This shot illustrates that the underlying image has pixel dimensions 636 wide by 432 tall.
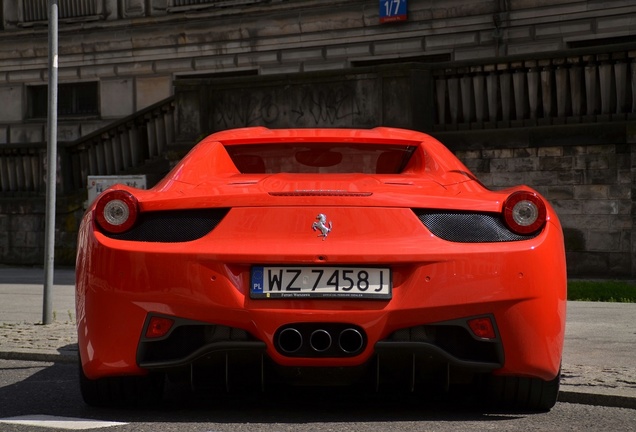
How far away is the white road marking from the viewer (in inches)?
227

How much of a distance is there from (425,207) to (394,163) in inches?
48.3

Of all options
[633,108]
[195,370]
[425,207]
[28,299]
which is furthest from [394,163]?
[633,108]

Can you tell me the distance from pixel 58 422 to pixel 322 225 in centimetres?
143

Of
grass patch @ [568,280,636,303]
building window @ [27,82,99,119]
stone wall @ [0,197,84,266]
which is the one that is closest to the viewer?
grass patch @ [568,280,636,303]

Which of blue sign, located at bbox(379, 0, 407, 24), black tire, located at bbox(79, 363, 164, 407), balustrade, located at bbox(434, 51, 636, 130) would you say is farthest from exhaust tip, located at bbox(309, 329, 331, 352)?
blue sign, located at bbox(379, 0, 407, 24)

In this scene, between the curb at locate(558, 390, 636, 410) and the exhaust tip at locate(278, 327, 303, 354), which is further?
the curb at locate(558, 390, 636, 410)

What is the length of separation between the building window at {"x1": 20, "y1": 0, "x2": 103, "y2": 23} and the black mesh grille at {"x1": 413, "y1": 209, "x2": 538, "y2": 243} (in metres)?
24.4

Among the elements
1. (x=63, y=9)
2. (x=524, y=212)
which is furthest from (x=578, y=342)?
(x=63, y=9)

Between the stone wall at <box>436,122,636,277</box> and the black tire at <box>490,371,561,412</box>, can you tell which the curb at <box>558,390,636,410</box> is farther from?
the stone wall at <box>436,122,636,277</box>

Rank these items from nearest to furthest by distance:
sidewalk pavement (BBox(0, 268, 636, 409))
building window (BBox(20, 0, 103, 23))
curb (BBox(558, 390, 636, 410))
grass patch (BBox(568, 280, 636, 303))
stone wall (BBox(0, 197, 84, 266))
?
curb (BBox(558, 390, 636, 410)) → sidewalk pavement (BBox(0, 268, 636, 409)) → grass patch (BBox(568, 280, 636, 303)) → stone wall (BBox(0, 197, 84, 266)) → building window (BBox(20, 0, 103, 23))

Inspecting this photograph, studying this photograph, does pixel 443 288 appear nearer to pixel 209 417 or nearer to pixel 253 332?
pixel 253 332

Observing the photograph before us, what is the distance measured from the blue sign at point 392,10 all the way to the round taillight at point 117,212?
19553mm

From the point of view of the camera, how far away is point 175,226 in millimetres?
5836

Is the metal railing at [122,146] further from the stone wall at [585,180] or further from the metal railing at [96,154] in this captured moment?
the stone wall at [585,180]
